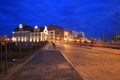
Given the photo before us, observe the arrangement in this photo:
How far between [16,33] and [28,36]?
9021mm

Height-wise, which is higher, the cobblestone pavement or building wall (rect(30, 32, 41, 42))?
building wall (rect(30, 32, 41, 42))

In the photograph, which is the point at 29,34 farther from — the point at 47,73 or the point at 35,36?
the point at 47,73

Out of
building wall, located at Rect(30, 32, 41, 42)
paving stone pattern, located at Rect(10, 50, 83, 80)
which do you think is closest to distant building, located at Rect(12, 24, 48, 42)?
building wall, located at Rect(30, 32, 41, 42)

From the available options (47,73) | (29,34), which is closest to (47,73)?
(47,73)

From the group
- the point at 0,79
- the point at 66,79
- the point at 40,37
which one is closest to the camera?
the point at 0,79

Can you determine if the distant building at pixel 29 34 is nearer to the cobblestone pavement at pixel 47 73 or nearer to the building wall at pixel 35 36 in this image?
the building wall at pixel 35 36

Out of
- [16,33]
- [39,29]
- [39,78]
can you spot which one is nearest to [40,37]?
[39,29]

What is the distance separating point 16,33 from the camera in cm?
17975

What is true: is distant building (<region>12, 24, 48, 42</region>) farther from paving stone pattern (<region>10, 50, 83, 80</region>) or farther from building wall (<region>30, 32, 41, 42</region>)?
paving stone pattern (<region>10, 50, 83, 80</region>)

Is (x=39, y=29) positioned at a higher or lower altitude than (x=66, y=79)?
higher

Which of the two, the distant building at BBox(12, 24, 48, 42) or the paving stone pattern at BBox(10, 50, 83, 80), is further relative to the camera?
the distant building at BBox(12, 24, 48, 42)

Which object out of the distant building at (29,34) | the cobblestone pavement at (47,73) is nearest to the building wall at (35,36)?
the distant building at (29,34)

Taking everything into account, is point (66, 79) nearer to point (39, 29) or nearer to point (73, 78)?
point (73, 78)

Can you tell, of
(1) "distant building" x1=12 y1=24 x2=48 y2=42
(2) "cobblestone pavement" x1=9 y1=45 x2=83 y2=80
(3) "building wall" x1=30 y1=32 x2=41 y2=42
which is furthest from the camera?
(1) "distant building" x1=12 y1=24 x2=48 y2=42
